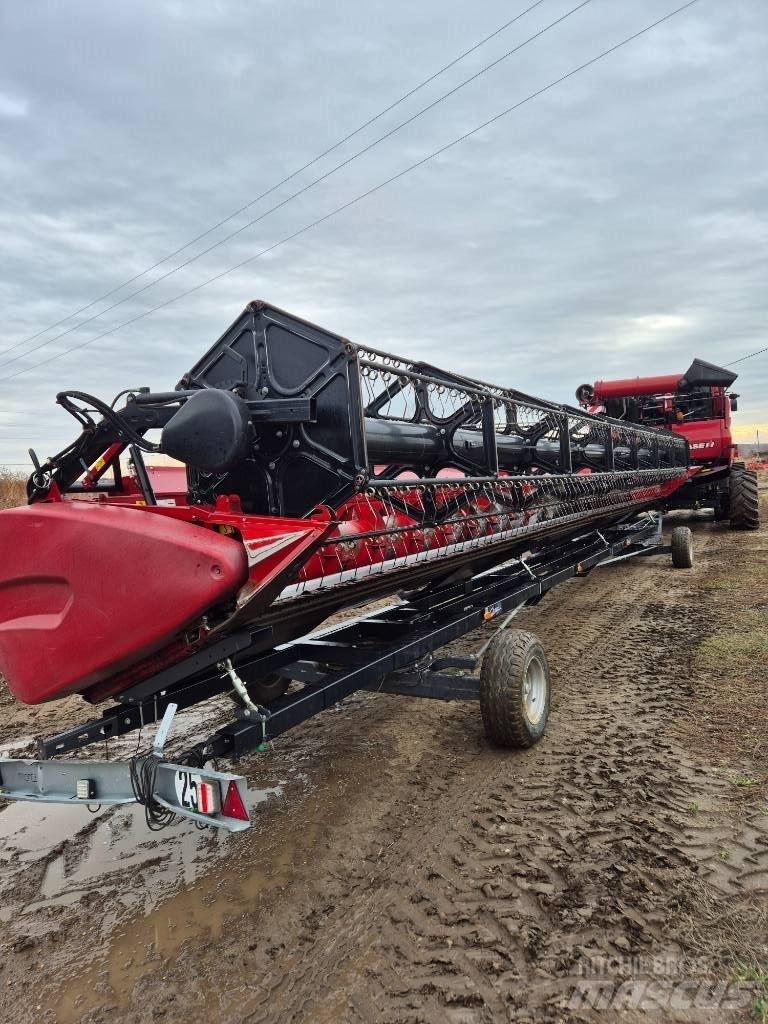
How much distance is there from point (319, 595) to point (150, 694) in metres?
0.82

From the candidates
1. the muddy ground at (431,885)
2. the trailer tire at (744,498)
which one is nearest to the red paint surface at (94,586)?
the muddy ground at (431,885)

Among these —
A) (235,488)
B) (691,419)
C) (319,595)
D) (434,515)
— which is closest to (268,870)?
(319,595)

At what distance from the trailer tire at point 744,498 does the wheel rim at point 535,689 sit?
10543 mm

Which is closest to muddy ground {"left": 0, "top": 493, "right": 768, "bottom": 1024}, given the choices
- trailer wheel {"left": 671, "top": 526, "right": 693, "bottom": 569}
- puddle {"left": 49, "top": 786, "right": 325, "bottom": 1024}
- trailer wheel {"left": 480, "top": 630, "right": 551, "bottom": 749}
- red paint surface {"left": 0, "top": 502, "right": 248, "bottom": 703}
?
puddle {"left": 49, "top": 786, "right": 325, "bottom": 1024}

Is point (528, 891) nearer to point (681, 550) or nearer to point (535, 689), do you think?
point (535, 689)

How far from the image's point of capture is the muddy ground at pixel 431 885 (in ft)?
6.93

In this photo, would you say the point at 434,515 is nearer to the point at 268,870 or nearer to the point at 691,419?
the point at 268,870

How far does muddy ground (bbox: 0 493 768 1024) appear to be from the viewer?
6.93 ft

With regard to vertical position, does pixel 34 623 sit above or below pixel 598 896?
above

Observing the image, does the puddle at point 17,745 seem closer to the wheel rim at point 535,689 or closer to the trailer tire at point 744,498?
the wheel rim at point 535,689

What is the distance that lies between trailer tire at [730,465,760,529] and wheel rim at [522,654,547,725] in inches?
415

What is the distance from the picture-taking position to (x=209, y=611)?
255 cm

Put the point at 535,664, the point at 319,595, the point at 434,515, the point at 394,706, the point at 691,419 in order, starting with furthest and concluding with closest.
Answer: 1. the point at 691,419
2. the point at 394,706
3. the point at 434,515
4. the point at 535,664
5. the point at 319,595

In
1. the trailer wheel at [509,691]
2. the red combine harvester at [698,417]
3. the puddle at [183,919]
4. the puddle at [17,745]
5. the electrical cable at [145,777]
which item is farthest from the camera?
the red combine harvester at [698,417]
